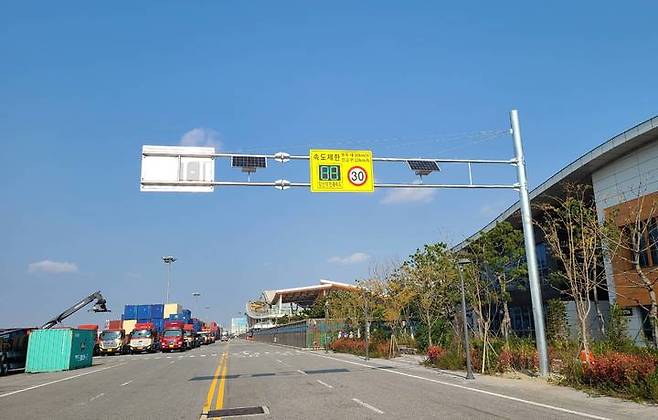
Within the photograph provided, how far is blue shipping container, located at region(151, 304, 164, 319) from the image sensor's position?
61978 mm

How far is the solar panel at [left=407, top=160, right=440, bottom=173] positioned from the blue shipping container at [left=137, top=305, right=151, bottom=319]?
52.1 metres

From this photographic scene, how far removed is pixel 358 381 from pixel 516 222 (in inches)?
1007

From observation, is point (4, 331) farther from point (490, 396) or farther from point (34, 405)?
point (490, 396)

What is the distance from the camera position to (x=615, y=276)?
26438 millimetres

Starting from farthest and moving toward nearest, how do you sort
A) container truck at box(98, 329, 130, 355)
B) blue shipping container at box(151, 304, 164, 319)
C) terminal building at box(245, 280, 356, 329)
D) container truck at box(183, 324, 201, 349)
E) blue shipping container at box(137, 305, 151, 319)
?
terminal building at box(245, 280, 356, 329) → blue shipping container at box(151, 304, 164, 319) → blue shipping container at box(137, 305, 151, 319) → container truck at box(183, 324, 201, 349) → container truck at box(98, 329, 130, 355)

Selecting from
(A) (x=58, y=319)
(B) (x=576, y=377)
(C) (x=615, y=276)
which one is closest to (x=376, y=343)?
(C) (x=615, y=276)

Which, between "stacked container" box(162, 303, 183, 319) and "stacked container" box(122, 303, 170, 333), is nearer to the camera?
"stacked container" box(122, 303, 170, 333)

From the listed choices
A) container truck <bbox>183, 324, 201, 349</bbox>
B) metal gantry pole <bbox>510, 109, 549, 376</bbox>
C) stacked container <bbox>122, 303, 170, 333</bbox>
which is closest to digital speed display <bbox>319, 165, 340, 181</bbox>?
metal gantry pole <bbox>510, 109, 549, 376</bbox>

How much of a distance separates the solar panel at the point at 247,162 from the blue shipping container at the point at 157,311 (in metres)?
50.6

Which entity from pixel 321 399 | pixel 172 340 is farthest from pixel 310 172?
pixel 172 340

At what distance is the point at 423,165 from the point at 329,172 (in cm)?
329

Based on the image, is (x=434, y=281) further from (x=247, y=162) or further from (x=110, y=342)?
(x=110, y=342)

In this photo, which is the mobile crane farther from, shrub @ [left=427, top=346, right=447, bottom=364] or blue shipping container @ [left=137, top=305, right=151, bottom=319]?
blue shipping container @ [left=137, top=305, right=151, bottom=319]

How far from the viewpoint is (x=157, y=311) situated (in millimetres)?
62312
